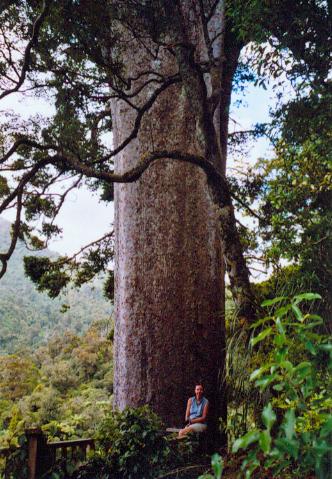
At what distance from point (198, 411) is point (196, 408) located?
0.04 m

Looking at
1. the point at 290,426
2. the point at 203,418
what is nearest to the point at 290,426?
the point at 290,426

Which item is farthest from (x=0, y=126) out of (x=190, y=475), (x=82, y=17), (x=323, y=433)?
(x=323, y=433)

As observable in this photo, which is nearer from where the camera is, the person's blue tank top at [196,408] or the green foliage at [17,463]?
the green foliage at [17,463]

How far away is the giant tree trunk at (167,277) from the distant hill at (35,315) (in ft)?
108

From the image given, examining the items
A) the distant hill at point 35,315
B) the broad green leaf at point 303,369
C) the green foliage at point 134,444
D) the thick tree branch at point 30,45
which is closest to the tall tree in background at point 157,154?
the thick tree branch at point 30,45

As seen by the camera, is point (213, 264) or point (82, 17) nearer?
point (82, 17)

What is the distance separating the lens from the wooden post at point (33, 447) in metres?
4.06

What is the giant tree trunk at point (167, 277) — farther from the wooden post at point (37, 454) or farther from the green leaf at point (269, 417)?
the green leaf at point (269, 417)

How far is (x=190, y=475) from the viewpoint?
3.54 metres

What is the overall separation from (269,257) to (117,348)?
7.93 feet

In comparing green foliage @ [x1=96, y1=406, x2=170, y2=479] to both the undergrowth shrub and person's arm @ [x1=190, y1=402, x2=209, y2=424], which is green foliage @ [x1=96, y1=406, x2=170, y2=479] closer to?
the undergrowth shrub

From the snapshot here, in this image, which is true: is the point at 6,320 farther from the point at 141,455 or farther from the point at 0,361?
the point at 141,455

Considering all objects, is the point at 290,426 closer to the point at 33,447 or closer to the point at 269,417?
the point at 269,417

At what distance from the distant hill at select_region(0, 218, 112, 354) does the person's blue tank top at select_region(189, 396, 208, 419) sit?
110ft
